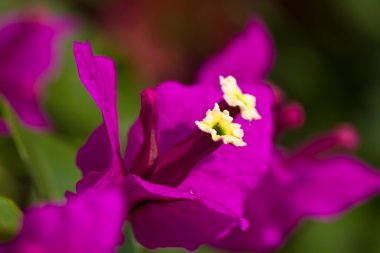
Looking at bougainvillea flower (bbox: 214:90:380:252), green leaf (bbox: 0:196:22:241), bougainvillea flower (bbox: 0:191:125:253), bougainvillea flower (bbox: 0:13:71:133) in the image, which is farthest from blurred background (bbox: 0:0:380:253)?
bougainvillea flower (bbox: 0:191:125:253)

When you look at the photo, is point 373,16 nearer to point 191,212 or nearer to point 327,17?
point 327,17

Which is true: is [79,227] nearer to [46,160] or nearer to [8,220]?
[8,220]

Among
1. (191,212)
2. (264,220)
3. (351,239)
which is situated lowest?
(351,239)

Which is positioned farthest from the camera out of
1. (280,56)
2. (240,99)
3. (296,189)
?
(280,56)

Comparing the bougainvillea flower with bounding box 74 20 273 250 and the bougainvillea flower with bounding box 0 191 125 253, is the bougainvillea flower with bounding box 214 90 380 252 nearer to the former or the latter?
the bougainvillea flower with bounding box 74 20 273 250

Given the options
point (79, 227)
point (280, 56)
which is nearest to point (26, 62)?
point (79, 227)

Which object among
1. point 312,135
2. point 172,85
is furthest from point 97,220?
point 312,135
